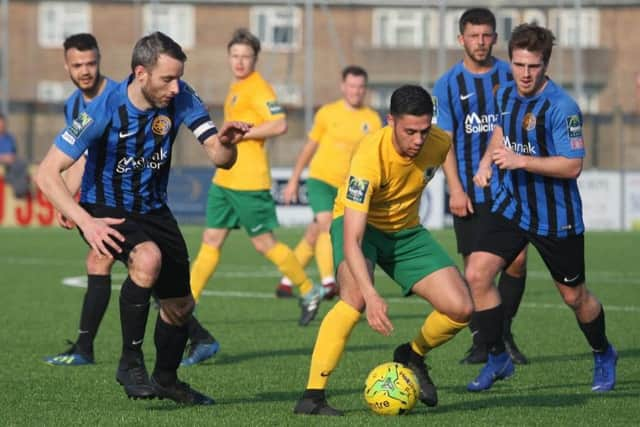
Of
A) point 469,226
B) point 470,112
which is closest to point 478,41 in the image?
point 470,112

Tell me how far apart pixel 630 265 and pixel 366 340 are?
9000 millimetres

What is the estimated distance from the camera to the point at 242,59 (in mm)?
11773

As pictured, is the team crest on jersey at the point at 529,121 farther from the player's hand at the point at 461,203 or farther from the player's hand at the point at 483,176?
the player's hand at the point at 461,203

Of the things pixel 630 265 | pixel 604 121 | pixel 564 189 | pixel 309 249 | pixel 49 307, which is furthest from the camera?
pixel 604 121

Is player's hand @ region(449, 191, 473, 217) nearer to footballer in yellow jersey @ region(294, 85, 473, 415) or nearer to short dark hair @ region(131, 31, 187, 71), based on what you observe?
footballer in yellow jersey @ region(294, 85, 473, 415)

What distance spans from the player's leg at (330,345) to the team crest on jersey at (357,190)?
0.45 m

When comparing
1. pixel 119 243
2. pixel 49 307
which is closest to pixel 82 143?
pixel 119 243

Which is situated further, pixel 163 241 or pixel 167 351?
pixel 167 351

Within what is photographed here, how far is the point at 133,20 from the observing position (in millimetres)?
34250

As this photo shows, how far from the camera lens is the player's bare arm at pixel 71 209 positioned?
22.2 ft

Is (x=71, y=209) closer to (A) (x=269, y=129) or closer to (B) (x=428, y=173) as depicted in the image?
(B) (x=428, y=173)

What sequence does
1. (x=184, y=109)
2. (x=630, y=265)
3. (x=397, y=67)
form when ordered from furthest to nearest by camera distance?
1. (x=397, y=67)
2. (x=630, y=265)
3. (x=184, y=109)

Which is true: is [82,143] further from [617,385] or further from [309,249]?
[309,249]

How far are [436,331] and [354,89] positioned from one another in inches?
294
